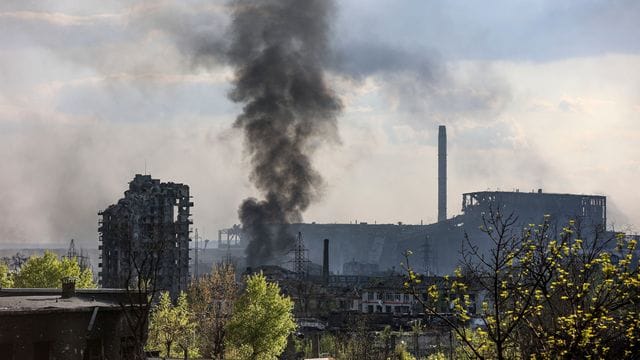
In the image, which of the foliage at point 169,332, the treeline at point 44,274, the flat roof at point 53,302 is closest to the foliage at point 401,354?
the foliage at point 169,332

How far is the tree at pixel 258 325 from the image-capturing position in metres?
49.2

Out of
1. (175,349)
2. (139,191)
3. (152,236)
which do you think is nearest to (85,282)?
(175,349)

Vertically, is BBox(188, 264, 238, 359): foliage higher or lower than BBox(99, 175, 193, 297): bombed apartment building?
lower

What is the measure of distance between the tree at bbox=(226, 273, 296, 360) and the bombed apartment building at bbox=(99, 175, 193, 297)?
43.4m

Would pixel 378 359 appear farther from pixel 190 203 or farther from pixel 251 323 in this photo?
pixel 190 203

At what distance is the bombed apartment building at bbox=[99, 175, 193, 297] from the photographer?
9619cm

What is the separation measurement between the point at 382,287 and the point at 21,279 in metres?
54.9

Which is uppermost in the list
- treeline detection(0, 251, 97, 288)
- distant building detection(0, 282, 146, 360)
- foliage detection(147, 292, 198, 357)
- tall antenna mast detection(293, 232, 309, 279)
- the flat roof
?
tall antenna mast detection(293, 232, 309, 279)

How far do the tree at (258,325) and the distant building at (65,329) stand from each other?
1500cm

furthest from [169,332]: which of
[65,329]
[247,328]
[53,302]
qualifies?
[65,329]

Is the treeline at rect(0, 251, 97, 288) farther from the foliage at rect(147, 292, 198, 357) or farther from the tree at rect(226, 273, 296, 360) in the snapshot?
the tree at rect(226, 273, 296, 360)

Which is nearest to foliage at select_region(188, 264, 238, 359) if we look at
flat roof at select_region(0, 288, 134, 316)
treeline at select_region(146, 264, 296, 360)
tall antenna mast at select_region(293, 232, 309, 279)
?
treeline at select_region(146, 264, 296, 360)

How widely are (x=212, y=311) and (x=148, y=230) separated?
119 feet

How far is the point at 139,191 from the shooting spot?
10475 centimetres
